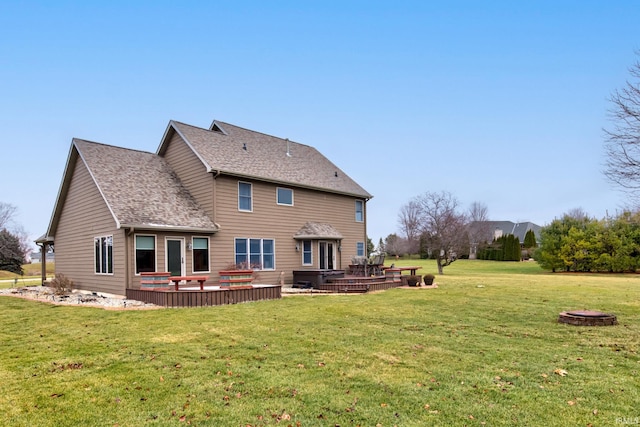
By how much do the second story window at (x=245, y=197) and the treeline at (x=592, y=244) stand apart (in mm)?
27253

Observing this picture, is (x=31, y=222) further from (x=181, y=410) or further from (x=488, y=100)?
(x=181, y=410)

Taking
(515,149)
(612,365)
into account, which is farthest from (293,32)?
(612,365)

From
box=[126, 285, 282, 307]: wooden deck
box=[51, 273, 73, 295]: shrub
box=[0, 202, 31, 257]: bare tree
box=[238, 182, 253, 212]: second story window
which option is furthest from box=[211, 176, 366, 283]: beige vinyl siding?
box=[0, 202, 31, 257]: bare tree

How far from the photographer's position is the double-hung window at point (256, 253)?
18.2 m

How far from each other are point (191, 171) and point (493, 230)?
195 ft

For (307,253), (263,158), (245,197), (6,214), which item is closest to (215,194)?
(245,197)

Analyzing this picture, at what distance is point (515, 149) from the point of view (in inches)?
977

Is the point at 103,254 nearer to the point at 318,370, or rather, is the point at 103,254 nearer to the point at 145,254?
the point at 145,254

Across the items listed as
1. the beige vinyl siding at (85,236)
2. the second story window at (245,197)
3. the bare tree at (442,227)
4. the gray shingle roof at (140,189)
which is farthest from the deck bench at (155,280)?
the bare tree at (442,227)

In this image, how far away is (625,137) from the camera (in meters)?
9.10

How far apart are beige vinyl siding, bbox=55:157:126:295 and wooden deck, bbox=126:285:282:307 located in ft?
5.85

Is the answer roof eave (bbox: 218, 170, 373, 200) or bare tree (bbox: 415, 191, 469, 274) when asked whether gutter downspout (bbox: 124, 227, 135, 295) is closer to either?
roof eave (bbox: 218, 170, 373, 200)

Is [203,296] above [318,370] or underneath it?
above

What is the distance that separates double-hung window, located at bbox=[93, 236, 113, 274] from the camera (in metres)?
15.9
